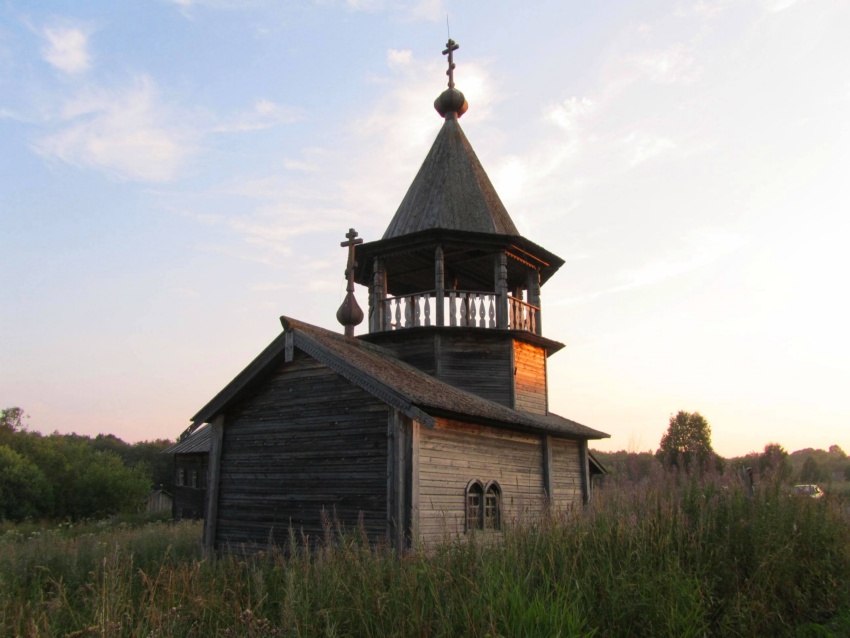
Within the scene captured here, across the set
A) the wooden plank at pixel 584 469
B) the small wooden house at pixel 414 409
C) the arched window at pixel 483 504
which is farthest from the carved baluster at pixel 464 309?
the wooden plank at pixel 584 469

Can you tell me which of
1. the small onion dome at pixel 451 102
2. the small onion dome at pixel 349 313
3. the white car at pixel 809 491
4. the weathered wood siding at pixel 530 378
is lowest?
the white car at pixel 809 491

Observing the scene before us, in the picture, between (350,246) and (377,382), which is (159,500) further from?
(377,382)

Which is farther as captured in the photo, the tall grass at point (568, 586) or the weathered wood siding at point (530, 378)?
the weathered wood siding at point (530, 378)

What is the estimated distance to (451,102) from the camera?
63.8ft

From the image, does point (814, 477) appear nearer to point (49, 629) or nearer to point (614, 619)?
point (614, 619)

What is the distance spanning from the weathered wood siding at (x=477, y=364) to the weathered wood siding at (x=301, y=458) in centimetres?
368

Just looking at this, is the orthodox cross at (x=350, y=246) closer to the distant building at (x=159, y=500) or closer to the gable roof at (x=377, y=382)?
the gable roof at (x=377, y=382)

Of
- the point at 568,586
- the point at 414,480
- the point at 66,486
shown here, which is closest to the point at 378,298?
the point at 414,480

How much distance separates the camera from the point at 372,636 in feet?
16.3

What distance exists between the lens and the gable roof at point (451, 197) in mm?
16141

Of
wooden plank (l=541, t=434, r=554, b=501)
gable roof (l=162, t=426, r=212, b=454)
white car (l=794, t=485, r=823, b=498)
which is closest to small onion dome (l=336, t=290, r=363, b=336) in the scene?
wooden plank (l=541, t=434, r=554, b=501)

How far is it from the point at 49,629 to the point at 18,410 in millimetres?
89821

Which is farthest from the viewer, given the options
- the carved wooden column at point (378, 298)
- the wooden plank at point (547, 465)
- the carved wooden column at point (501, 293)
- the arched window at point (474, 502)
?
the carved wooden column at point (378, 298)

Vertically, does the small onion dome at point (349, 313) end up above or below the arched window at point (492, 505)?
above
